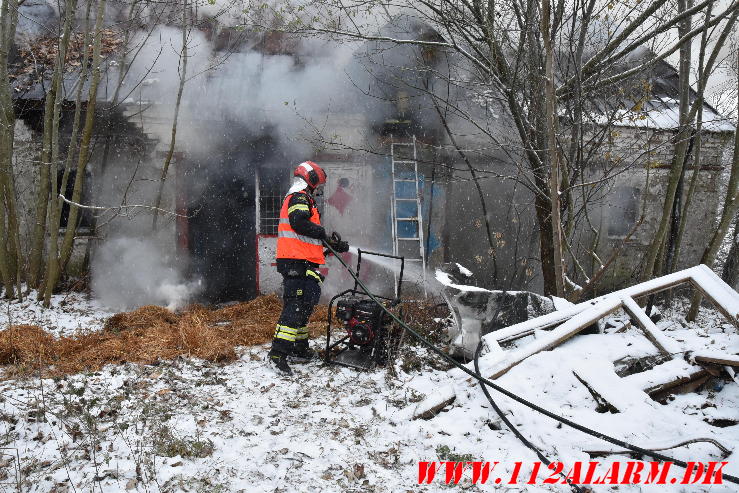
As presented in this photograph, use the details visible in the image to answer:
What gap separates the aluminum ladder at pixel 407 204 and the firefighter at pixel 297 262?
380 centimetres


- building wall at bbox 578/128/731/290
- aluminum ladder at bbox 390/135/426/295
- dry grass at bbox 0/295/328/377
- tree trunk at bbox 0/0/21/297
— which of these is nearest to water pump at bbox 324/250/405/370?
dry grass at bbox 0/295/328/377

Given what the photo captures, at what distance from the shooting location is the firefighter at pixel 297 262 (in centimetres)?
464

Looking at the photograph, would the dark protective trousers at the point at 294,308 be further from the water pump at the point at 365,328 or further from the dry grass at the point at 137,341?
the dry grass at the point at 137,341

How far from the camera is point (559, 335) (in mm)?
3982

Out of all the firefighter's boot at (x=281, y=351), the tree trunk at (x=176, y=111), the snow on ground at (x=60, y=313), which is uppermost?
the tree trunk at (x=176, y=111)

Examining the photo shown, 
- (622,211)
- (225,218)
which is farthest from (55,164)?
(622,211)

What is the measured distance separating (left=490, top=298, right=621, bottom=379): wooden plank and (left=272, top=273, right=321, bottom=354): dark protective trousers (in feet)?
6.48

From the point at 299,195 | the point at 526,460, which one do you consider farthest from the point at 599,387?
the point at 299,195

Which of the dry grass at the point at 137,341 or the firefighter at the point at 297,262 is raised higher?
the firefighter at the point at 297,262

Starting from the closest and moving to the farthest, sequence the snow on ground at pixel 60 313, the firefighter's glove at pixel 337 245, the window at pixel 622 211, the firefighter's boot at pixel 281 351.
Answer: the firefighter's boot at pixel 281 351 < the firefighter's glove at pixel 337 245 < the snow on ground at pixel 60 313 < the window at pixel 622 211

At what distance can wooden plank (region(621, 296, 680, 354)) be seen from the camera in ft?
12.5

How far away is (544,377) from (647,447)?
0.93m

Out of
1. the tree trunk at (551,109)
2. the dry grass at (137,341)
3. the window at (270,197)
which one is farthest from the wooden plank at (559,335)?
the window at (270,197)

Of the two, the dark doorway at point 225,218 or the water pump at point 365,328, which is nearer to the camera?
the water pump at point 365,328
